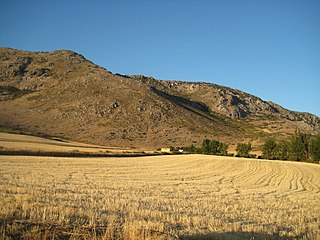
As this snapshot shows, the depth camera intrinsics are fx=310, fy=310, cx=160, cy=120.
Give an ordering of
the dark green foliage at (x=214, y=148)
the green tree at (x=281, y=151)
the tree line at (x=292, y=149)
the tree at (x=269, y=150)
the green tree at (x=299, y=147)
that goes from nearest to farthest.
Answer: the tree line at (x=292, y=149), the green tree at (x=299, y=147), the green tree at (x=281, y=151), the tree at (x=269, y=150), the dark green foliage at (x=214, y=148)

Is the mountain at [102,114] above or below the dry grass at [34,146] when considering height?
above

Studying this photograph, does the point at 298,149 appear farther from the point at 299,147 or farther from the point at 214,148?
the point at 214,148

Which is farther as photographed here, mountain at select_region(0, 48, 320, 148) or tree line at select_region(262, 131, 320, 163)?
mountain at select_region(0, 48, 320, 148)

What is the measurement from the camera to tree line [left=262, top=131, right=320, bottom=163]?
227 ft

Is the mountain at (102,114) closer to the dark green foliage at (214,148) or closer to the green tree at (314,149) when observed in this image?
the dark green foliage at (214,148)

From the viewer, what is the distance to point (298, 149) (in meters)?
73.6

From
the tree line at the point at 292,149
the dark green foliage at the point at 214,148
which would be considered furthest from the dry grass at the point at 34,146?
the tree line at the point at 292,149

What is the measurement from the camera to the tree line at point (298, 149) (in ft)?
227

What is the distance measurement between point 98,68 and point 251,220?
174m

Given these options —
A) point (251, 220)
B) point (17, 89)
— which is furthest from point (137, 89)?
point (251, 220)

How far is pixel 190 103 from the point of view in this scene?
18288 centimetres

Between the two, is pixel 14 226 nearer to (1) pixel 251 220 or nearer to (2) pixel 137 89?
(1) pixel 251 220

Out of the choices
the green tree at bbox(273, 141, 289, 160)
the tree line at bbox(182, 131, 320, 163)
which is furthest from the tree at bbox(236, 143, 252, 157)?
the green tree at bbox(273, 141, 289, 160)

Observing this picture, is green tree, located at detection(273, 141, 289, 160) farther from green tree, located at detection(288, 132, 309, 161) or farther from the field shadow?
the field shadow
